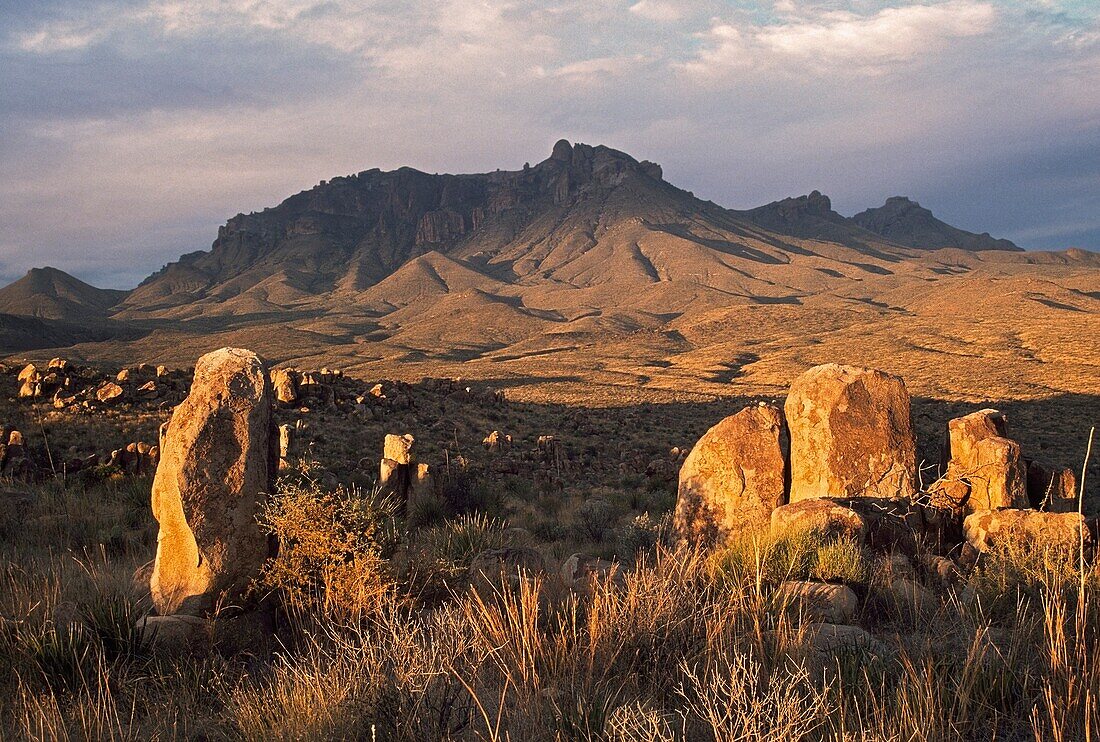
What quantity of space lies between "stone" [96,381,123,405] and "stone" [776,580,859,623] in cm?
1850

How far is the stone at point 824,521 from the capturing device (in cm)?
724

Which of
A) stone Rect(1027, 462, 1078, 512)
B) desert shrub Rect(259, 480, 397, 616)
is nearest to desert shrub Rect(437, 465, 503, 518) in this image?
desert shrub Rect(259, 480, 397, 616)

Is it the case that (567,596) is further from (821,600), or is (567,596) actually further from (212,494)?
(212,494)

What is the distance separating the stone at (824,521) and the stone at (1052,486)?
12.7 feet

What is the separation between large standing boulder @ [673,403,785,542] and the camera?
934 centimetres

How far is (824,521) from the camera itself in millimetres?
7371

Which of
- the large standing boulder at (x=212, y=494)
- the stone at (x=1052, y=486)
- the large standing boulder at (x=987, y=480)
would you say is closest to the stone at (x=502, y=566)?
the large standing boulder at (x=212, y=494)

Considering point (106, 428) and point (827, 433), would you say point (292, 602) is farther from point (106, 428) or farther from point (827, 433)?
point (106, 428)

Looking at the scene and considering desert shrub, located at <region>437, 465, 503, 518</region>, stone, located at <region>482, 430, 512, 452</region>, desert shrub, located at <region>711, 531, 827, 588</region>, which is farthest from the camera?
stone, located at <region>482, 430, 512, 452</region>

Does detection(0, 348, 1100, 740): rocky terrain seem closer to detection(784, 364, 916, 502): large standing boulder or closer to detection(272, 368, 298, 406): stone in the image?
detection(784, 364, 916, 502): large standing boulder

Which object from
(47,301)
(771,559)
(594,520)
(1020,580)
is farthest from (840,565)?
(47,301)

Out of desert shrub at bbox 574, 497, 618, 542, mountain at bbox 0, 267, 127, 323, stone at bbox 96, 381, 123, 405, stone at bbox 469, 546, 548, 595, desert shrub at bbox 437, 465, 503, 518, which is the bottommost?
desert shrub at bbox 574, 497, 618, 542

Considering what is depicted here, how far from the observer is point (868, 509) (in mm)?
8000

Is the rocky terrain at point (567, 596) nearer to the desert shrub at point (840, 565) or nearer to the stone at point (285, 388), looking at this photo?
the desert shrub at point (840, 565)
